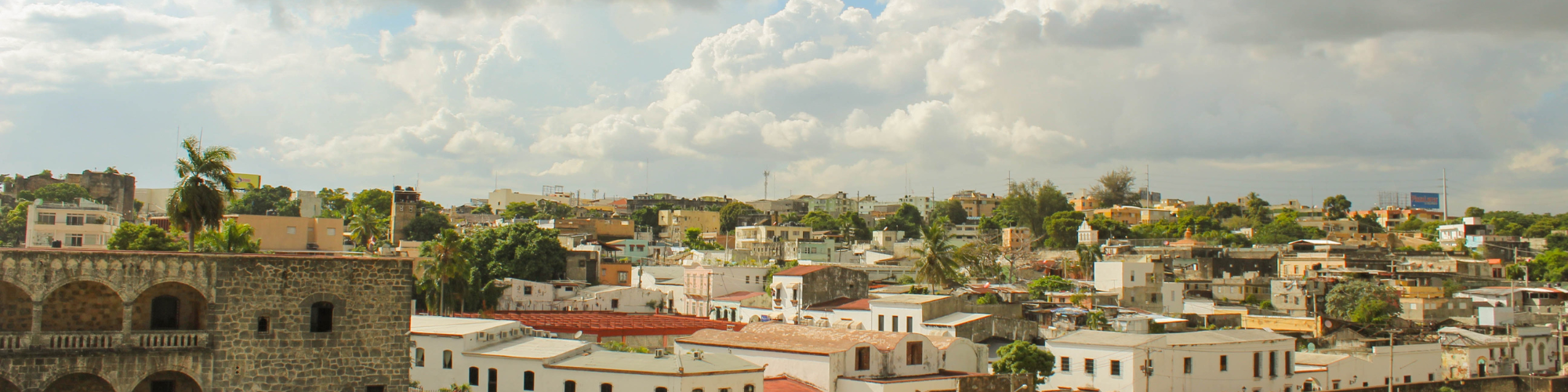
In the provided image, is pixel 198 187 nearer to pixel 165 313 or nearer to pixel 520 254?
pixel 165 313

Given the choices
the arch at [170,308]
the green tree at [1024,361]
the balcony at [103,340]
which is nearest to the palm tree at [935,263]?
the green tree at [1024,361]

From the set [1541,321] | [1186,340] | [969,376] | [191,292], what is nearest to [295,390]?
[191,292]

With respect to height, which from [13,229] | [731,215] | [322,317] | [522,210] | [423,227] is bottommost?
[322,317]

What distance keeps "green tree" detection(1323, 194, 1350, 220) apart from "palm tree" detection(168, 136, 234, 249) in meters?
139

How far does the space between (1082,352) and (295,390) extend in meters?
28.3

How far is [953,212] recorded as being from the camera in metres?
150

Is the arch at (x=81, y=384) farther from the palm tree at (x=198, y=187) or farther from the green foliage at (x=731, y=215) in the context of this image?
the green foliage at (x=731, y=215)

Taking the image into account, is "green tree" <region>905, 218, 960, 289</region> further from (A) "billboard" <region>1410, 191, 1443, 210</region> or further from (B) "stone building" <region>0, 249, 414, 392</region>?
(A) "billboard" <region>1410, 191, 1443, 210</region>

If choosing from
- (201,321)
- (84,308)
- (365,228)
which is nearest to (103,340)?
(84,308)

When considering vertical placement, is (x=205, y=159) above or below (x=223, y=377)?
above

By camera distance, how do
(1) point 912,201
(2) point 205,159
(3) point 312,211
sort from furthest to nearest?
(1) point 912,201
(3) point 312,211
(2) point 205,159

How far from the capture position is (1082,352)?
4100 cm

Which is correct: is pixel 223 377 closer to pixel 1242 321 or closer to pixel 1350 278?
pixel 1242 321

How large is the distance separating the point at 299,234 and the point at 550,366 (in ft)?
100
